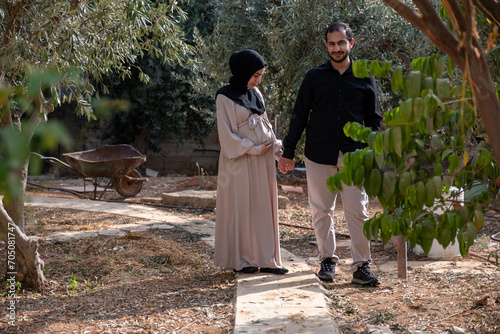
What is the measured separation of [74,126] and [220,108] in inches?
479

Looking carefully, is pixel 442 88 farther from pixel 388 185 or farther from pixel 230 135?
pixel 230 135

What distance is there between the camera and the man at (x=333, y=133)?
4.31m

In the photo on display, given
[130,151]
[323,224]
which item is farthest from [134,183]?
[323,224]

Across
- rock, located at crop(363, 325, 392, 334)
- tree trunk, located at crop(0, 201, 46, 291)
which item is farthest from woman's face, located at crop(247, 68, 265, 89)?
rock, located at crop(363, 325, 392, 334)

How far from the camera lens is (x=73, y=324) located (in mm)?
3346

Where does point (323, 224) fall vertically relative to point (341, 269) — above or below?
above

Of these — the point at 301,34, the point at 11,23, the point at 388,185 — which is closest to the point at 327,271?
the point at 388,185

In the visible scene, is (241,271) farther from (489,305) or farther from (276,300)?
(489,305)

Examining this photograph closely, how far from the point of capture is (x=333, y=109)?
173 inches

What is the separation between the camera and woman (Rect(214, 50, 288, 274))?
176 inches

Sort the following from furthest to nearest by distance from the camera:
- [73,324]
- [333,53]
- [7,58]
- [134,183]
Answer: [134,183] < [333,53] < [7,58] < [73,324]

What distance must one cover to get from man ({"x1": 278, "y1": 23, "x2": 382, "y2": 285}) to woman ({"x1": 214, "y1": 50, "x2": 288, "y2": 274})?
0.27 m

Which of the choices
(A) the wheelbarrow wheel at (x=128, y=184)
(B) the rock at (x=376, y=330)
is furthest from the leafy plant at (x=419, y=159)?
(A) the wheelbarrow wheel at (x=128, y=184)

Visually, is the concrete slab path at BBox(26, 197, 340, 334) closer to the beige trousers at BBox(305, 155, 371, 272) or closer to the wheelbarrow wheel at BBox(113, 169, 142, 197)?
the beige trousers at BBox(305, 155, 371, 272)
